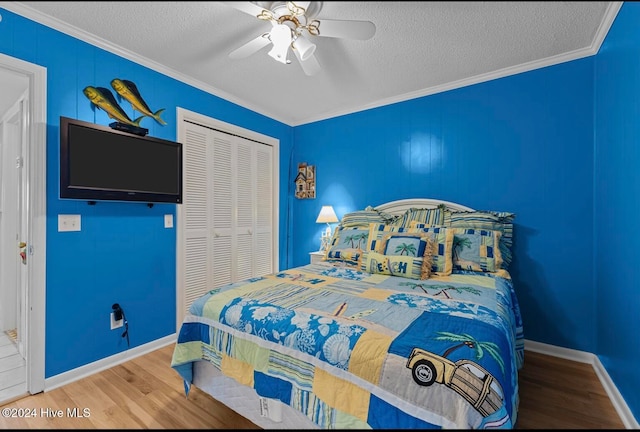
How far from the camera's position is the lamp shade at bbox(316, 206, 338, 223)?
348 cm

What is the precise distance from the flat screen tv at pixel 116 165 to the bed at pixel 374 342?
1173 millimetres

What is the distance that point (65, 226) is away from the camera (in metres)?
1.94

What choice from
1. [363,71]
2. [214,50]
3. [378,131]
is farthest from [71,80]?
[378,131]

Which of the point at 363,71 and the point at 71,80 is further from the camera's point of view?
the point at 363,71

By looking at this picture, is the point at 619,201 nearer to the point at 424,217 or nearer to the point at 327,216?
the point at 424,217

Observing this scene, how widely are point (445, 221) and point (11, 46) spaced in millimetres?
3361

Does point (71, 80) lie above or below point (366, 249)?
above

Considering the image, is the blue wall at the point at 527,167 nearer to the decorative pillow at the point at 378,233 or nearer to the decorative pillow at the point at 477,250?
the decorative pillow at the point at 477,250

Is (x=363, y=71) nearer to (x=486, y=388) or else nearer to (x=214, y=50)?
(x=214, y=50)

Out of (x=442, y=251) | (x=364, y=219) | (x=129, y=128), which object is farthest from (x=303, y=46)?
(x=364, y=219)

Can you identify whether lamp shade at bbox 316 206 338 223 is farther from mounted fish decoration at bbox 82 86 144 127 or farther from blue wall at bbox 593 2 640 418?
blue wall at bbox 593 2 640 418

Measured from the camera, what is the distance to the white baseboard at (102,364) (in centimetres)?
188

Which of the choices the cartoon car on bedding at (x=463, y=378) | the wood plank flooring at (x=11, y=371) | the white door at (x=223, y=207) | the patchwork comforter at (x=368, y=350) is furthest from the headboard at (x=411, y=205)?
the wood plank flooring at (x=11, y=371)

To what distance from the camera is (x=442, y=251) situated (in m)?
2.21
